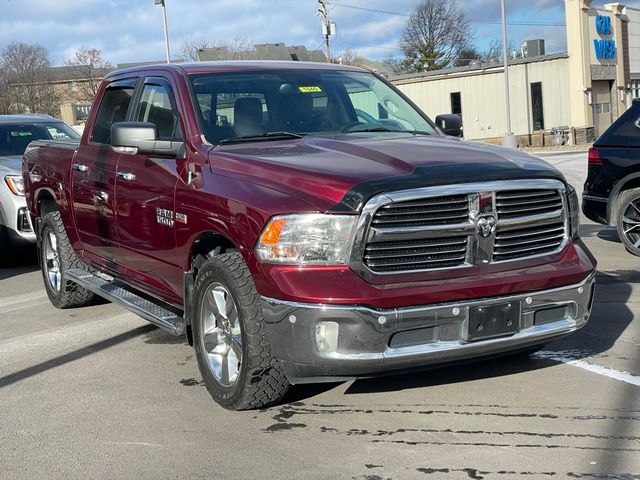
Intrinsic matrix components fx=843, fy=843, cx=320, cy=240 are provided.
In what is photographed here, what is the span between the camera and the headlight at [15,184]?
9977 millimetres

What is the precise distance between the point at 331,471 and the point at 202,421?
1029 mm

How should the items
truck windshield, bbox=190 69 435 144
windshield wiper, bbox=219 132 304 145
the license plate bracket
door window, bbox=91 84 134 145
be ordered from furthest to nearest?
door window, bbox=91 84 134 145 < truck windshield, bbox=190 69 435 144 < windshield wiper, bbox=219 132 304 145 < the license plate bracket

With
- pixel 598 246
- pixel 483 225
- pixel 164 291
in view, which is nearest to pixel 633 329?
pixel 483 225

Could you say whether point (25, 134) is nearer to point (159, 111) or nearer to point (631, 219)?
point (159, 111)

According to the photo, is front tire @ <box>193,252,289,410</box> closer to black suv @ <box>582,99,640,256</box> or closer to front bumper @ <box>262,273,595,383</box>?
front bumper @ <box>262,273,595,383</box>

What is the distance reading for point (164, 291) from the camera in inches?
220

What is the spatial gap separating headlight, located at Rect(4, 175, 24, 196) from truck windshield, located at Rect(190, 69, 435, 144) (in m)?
5.15

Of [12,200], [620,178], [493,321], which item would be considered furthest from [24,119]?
[493,321]

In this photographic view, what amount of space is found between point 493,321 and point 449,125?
2.21 metres

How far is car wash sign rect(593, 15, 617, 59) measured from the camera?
38.0 metres

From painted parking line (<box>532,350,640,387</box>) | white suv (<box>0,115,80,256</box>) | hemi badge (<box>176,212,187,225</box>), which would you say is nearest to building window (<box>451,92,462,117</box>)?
white suv (<box>0,115,80,256</box>)

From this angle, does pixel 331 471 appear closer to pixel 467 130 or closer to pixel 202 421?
pixel 202 421

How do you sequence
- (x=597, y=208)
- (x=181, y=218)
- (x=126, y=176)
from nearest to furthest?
Answer: 1. (x=181, y=218)
2. (x=126, y=176)
3. (x=597, y=208)

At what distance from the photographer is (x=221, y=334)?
481cm
